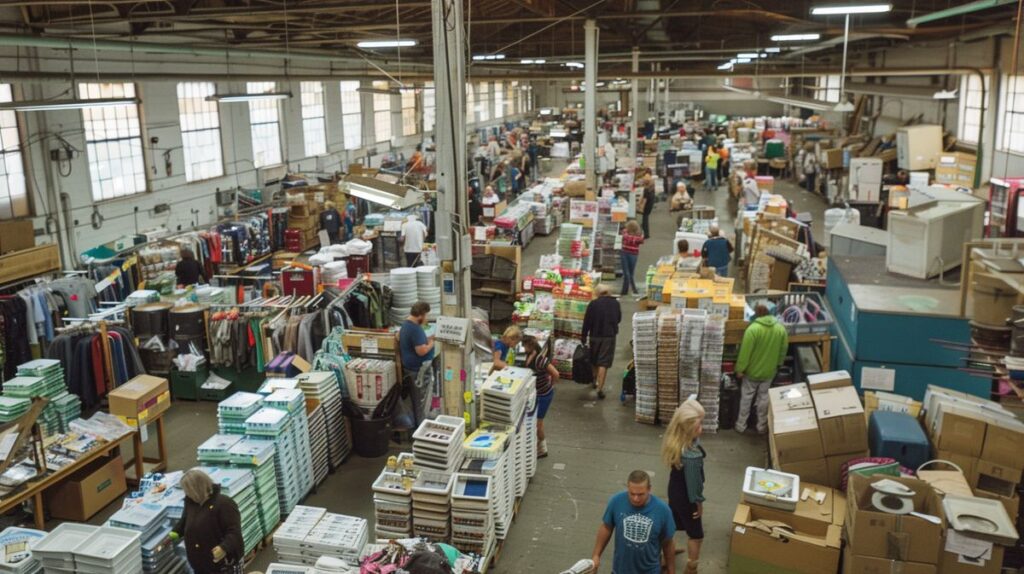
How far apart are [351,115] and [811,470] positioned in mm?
22638

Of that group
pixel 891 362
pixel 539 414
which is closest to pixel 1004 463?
pixel 891 362

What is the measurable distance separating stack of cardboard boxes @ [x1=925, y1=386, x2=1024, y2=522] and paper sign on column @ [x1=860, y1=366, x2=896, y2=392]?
144 centimetres

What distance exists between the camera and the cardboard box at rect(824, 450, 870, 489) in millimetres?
6566

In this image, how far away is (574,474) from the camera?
8.03m

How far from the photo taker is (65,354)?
905cm

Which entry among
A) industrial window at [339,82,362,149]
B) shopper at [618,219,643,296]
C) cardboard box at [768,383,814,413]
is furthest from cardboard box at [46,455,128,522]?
industrial window at [339,82,362,149]

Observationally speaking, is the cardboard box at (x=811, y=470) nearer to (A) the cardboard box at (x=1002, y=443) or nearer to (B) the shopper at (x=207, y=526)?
(A) the cardboard box at (x=1002, y=443)

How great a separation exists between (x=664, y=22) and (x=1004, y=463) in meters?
18.6

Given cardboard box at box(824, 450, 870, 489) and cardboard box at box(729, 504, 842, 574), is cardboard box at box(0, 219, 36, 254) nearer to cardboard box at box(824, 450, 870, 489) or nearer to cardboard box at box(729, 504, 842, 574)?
cardboard box at box(729, 504, 842, 574)

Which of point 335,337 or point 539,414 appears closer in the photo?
point 539,414

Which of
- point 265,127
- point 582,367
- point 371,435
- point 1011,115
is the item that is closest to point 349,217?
point 265,127

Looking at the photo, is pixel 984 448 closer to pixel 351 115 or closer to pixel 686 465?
pixel 686 465

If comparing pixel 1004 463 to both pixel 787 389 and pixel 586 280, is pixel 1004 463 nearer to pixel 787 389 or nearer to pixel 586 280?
pixel 787 389

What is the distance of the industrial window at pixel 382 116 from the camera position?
28500mm
